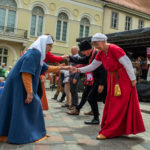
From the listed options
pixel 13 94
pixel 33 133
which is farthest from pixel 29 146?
pixel 13 94

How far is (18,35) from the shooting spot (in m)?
20.7

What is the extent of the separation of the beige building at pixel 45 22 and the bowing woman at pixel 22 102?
703 inches

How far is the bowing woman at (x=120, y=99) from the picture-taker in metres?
3.50

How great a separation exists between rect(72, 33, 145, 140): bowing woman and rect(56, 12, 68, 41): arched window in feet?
65.3

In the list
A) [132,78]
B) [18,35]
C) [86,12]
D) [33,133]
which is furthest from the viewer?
[86,12]

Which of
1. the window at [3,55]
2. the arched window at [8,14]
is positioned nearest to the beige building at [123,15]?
the arched window at [8,14]

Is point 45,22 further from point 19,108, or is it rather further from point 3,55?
point 19,108

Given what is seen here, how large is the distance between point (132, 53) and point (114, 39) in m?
2.10

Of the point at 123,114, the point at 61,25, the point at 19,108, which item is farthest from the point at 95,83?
the point at 61,25

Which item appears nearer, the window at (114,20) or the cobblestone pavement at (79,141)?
the cobblestone pavement at (79,141)

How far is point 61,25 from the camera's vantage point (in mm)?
23016

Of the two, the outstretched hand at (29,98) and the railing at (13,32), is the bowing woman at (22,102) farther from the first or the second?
the railing at (13,32)

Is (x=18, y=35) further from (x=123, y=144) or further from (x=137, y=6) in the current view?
(x=123, y=144)

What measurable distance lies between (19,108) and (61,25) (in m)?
20.9
